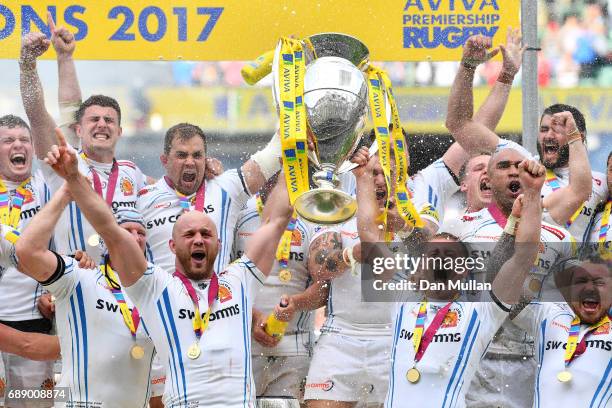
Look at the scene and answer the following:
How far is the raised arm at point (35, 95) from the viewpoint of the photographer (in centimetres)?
684

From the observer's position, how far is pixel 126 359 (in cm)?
617

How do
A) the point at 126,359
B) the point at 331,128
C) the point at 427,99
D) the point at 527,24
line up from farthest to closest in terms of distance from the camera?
the point at 427,99 < the point at 527,24 < the point at 126,359 < the point at 331,128

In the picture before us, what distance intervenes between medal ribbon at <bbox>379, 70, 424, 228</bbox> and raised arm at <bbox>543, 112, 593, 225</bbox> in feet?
2.46

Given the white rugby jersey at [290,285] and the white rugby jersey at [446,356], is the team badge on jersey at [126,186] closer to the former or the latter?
the white rugby jersey at [290,285]

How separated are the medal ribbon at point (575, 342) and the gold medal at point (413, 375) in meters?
0.71

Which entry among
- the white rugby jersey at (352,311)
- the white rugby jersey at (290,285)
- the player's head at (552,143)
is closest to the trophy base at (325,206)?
the white rugby jersey at (352,311)

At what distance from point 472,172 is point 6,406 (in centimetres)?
271

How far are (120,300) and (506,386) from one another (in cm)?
198

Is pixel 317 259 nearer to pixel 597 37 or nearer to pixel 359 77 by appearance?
pixel 359 77

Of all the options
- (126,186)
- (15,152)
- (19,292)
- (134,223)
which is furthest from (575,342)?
(15,152)

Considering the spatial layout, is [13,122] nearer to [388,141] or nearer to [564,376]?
[388,141]

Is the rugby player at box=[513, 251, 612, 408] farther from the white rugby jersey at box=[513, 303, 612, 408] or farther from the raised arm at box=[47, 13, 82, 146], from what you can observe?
the raised arm at box=[47, 13, 82, 146]

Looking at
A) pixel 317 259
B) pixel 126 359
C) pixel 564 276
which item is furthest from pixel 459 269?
pixel 126 359

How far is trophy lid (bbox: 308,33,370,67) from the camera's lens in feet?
20.1
